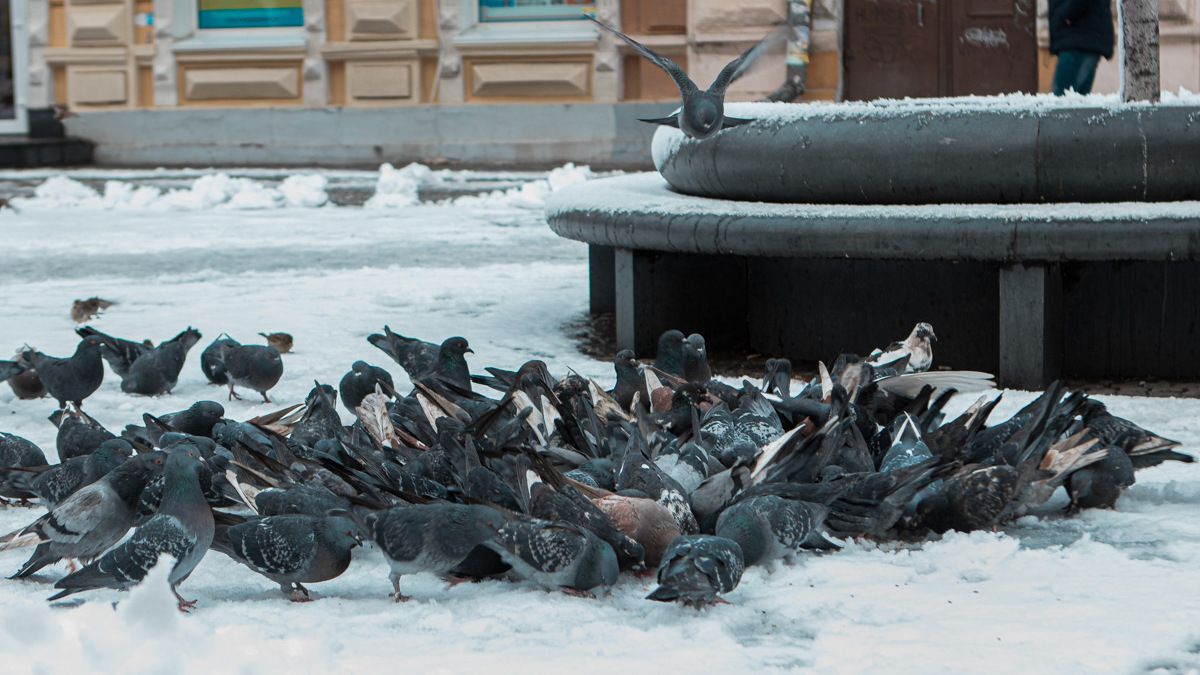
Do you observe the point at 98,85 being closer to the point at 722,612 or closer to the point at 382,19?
the point at 382,19

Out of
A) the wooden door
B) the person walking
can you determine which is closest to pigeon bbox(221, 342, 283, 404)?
the person walking

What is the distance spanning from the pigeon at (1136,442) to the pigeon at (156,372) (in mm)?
2991

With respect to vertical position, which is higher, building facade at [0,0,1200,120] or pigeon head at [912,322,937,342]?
building facade at [0,0,1200,120]

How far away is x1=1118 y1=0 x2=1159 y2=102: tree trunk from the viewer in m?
5.85

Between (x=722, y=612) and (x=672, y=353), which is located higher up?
(x=672, y=353)

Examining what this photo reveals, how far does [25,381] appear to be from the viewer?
5.30 meters

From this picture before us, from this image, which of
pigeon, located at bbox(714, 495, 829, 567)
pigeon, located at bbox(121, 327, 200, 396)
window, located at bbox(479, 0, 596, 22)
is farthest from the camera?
window, located at bbox(479, 0, 596, 22)

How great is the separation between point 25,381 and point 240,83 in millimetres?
11744

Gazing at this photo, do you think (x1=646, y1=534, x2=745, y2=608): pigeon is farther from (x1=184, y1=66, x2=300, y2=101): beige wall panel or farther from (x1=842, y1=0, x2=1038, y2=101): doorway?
Result: (x1=184, y1=66, x2=300, y2=101): beige wall panel

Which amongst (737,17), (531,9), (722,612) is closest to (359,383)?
(722,612)

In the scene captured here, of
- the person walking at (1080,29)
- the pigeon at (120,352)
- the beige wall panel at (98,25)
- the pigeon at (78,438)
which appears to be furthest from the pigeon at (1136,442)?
the beige wall panel at (98,25)

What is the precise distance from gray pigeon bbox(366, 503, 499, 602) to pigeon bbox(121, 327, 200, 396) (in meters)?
2.48

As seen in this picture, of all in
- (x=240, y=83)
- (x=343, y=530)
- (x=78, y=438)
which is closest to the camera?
(x=343, y=530)

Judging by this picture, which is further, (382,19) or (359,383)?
(382,19)
